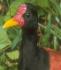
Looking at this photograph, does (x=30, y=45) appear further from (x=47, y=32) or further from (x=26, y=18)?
(x=47, y=32)

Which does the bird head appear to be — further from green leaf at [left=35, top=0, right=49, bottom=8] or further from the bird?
green leaf at [left=35, top=0, right=49, bottom=8]

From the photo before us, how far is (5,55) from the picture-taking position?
13.9 ft

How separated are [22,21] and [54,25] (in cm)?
83

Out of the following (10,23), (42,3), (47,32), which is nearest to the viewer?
(10,23)

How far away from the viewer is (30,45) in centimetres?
376

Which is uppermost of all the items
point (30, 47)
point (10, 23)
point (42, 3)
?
point (42, 3)

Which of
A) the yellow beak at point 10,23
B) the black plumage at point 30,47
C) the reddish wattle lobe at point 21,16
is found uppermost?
the reddish wattle lobe at point 21,16

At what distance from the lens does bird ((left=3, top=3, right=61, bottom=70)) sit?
369 centimetres

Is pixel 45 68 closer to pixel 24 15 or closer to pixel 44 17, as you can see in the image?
pixel 24 15

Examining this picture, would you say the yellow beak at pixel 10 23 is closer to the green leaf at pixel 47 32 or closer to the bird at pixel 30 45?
the bird at pixel 30 45

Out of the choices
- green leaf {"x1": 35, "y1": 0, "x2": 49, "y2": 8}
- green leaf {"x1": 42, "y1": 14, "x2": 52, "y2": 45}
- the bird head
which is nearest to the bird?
the bird head

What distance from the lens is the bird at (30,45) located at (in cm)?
369

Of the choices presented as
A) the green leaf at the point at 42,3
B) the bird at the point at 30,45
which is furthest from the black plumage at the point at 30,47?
the green leaf at the point at 42,3

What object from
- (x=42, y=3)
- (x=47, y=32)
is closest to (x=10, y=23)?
(x=42, y=3)
